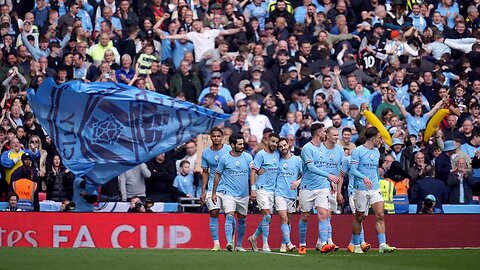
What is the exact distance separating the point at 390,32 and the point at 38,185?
11800 millimetres

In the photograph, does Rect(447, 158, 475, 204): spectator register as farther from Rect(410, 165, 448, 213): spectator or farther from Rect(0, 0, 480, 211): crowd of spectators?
Rect(410, 165, 448, 213): spectator

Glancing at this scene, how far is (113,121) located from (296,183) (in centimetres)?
571

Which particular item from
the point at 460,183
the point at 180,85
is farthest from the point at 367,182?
the point at 180,85

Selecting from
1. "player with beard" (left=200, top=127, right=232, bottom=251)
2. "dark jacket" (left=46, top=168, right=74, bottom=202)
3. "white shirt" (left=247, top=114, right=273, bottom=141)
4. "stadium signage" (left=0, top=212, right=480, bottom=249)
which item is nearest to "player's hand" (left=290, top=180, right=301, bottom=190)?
"player with beard" (left=200, top=127, right=232, bottom=251)

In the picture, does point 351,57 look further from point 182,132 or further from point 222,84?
point 182,132

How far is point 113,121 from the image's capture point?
95.2ft

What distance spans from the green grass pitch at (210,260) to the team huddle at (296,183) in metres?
0.74

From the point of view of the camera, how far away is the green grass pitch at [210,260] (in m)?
20.2

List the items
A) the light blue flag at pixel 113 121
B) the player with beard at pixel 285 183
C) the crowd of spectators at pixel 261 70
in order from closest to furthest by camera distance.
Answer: the player with beard at pixel 285 183, the light blue flag at pixel 113 121, the crowd of spectators at pixel 261 70

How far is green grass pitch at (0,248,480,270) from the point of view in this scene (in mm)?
20156

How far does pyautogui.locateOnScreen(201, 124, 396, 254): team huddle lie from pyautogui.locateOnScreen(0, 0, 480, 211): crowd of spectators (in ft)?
13.3

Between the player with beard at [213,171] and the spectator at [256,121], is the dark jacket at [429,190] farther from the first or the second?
the player with beard at [213,171]

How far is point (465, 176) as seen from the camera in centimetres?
3031

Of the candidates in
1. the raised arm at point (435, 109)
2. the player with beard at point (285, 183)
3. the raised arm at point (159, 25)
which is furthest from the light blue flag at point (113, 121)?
the raised arm at point (435, 109)
